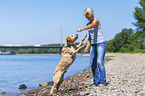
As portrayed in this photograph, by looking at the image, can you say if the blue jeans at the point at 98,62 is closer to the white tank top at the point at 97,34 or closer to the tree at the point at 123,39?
the white tank top at the point at 97,34

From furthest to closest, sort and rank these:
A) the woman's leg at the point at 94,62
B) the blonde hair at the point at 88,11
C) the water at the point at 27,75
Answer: the water at the point at 27,75 → the woman's leg at the point at 94,62 → the blonde hair at the point at 88,11

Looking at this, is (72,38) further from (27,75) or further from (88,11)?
(27,75)

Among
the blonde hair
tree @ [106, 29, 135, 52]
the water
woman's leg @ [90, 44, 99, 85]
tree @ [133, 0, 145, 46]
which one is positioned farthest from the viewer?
tree @ [106, 29, 135, 52]

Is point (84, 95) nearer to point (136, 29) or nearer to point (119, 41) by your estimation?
point (136, 29)

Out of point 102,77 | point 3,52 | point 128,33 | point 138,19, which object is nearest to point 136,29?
point 138,19

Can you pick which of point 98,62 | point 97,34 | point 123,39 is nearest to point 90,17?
point 97,34

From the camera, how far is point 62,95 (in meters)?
5.12

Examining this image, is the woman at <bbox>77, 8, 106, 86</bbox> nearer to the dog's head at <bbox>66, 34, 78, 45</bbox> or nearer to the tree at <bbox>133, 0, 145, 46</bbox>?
the dog's head at <bbox>66, 34, 78, 45</bbox>

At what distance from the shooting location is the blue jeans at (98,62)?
545 centimetres

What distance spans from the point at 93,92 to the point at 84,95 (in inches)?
12.8

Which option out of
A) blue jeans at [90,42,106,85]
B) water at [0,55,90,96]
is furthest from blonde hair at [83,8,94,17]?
water at [0,55,90,96]

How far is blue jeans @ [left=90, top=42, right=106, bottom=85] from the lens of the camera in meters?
5.45

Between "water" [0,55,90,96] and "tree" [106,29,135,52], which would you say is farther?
"tree" [106,29,135,52]

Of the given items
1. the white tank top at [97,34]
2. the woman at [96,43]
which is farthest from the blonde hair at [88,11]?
the white tank top at [97,34]
